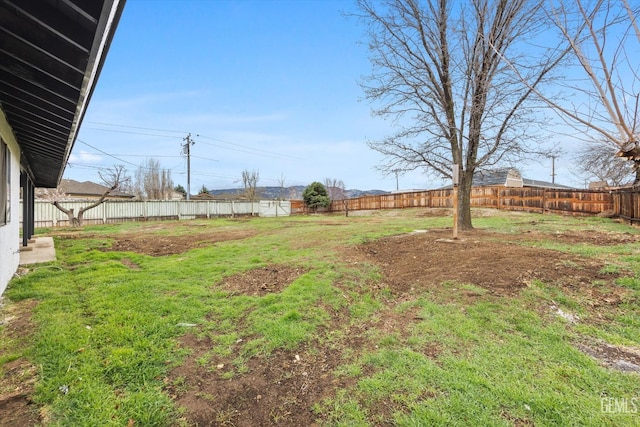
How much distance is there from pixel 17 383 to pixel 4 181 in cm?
364

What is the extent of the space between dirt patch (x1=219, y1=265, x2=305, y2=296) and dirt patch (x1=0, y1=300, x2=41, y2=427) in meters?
2.17

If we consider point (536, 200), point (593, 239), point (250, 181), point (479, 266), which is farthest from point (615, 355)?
point (250, 181)

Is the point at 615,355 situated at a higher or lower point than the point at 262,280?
lower

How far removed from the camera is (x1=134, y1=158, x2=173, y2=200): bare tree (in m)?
36.4

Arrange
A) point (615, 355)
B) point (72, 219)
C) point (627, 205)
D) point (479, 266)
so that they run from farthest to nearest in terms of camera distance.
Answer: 1. point (72, 219)
2. point (627, 205)
3. point (479, 266)
4. point (615, 355)

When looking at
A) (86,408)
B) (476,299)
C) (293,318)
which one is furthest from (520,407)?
(86,408)

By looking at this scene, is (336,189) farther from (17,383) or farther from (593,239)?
(17,383)

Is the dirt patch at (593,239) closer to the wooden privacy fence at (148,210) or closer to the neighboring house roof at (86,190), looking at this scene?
the wooden privacy fence at (148,210)

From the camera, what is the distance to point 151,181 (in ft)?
122

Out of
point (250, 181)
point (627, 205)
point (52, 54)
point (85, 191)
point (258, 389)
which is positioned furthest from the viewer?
point (250, 181)

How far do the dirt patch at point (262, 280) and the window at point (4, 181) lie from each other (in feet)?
10.7

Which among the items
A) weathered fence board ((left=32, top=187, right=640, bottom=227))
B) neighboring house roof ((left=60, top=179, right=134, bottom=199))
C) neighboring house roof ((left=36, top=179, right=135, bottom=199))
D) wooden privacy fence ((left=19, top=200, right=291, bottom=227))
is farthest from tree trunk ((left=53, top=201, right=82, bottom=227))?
neighboring house roof ((left=60, top=179, right=134, bottom=199))

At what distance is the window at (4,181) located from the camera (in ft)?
12.8

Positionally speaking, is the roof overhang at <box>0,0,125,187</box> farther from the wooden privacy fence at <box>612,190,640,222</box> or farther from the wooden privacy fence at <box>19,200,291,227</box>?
the wooden privacy fence at <box>19,200,291,227</box>
